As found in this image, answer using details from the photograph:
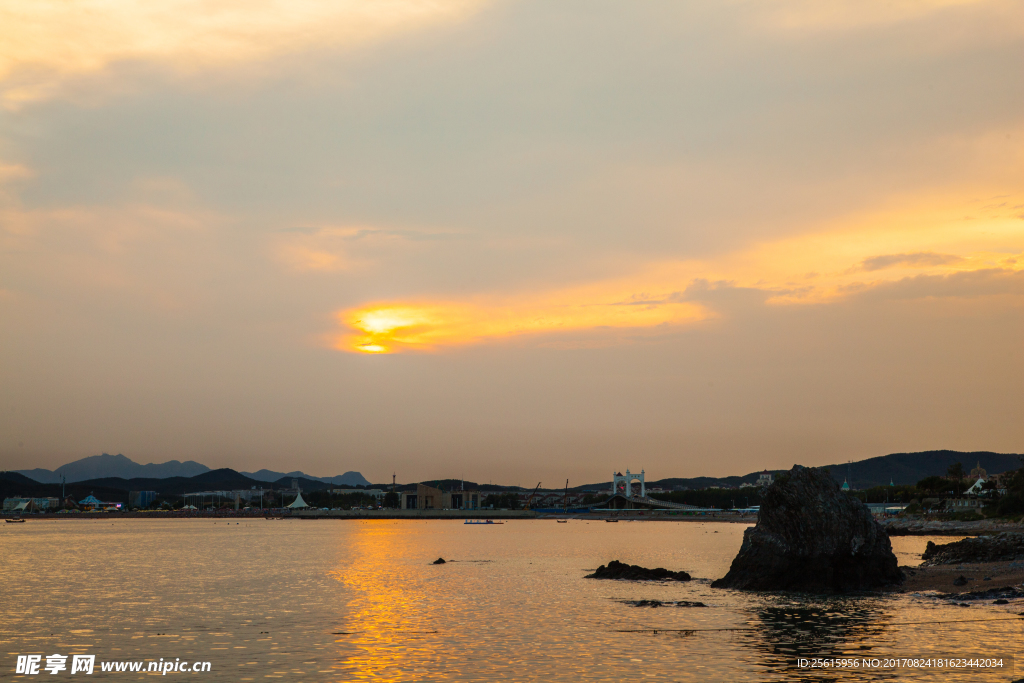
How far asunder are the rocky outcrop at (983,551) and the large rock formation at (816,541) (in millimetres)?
14297

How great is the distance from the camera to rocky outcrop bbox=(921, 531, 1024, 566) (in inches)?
2566

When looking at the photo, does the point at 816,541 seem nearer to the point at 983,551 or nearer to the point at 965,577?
the point at 965,577

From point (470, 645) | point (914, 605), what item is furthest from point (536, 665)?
point (914, 605)

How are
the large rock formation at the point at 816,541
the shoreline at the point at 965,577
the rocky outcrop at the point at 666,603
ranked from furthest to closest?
the large rock formation at the point at 816,541, the shoreline at the point at 965,577, the rocky outcrop at the point at 666,603

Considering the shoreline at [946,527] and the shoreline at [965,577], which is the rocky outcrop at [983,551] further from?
the shoreline at [946,527]

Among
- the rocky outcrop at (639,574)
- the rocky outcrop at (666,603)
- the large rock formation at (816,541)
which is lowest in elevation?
the rocky outcrop at (639,574)

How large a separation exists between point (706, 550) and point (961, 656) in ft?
310

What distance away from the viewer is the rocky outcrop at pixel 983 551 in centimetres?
6519

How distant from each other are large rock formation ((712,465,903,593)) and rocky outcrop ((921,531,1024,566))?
1430 cm

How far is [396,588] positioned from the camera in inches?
2758

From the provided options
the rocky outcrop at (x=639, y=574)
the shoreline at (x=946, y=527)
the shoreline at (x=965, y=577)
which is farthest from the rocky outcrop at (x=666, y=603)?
the shoreline at (x=946, y=527)

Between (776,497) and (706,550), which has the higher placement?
(776,497)

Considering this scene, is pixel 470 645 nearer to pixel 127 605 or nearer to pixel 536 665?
pixel 536 665

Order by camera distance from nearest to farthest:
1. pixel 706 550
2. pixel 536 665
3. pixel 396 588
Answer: pixel 536 665
pixel 396 588
pixel 706 550
